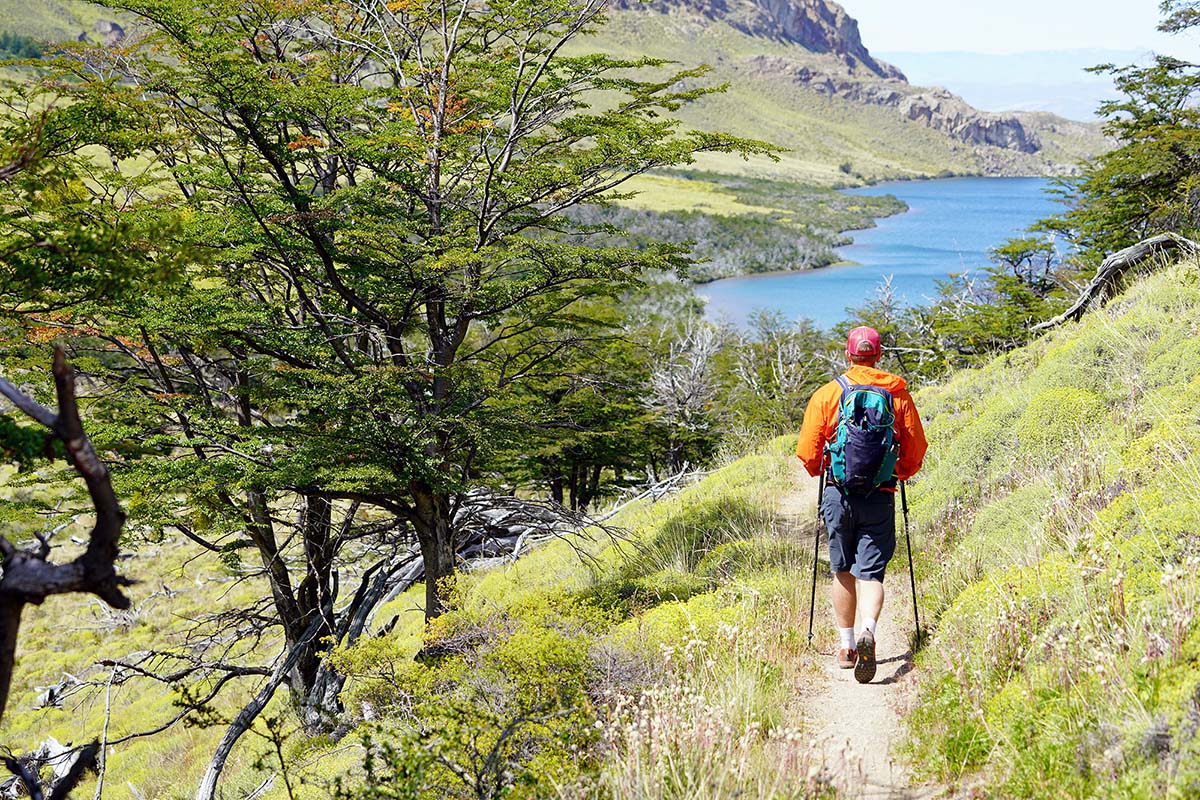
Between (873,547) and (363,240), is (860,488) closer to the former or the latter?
(873,547)

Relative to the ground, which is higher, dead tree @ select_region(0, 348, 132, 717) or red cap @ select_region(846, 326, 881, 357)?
red cap @ select_region(846, 326, 881, 357)

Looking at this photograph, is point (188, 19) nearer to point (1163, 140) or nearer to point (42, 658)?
point (1163, 140)

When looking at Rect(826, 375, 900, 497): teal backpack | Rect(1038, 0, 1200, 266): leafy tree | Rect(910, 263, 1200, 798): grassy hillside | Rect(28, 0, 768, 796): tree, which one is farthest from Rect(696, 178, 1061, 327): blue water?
Rect(826, 375, 900, 497): teal backpack

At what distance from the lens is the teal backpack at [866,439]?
3904 millimetres

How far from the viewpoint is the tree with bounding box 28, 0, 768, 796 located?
21.6ft

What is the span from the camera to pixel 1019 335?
16.3 m

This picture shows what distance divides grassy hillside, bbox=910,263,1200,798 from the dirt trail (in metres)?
0.17

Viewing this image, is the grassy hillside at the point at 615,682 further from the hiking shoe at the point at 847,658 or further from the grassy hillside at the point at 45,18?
the grassy hillside at the point at 45,18

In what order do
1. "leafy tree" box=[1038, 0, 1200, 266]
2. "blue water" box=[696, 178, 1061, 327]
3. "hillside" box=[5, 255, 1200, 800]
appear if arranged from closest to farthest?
"hillside" box=[5, 255, 1200, 800], "leafy tree" box=[1038, 0, 1200, 266], "blue water" box=[696, 178, 1061, 327]

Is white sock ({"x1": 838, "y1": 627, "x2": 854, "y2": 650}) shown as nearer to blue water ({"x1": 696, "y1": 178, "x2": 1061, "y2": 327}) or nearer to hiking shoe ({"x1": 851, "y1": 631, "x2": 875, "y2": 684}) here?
hiking shoe ({"x1": 851, "y1": 631, "x2": 875, "y2": 684})

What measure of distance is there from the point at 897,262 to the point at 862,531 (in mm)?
84070

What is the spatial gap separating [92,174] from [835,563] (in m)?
8.57

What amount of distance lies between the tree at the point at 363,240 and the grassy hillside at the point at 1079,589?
11.8 ft

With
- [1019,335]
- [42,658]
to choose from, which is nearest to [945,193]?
[1019,335]
